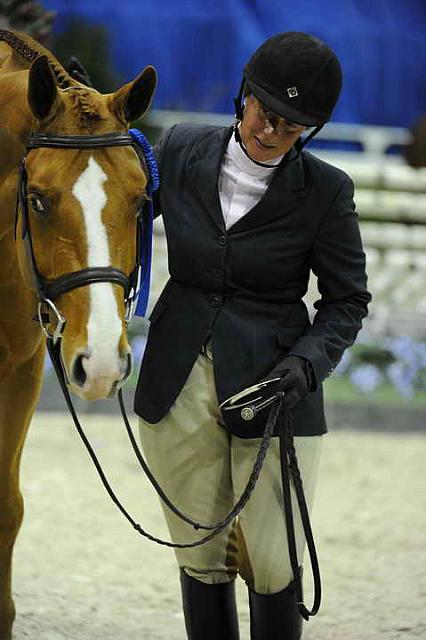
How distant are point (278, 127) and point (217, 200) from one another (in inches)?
9.3

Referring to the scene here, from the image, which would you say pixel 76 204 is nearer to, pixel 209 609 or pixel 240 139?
pixel 240 139

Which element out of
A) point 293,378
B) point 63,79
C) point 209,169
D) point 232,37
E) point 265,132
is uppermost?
point 63,79

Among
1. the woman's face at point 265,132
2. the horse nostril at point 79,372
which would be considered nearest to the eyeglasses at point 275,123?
the woman's face at point 265,132

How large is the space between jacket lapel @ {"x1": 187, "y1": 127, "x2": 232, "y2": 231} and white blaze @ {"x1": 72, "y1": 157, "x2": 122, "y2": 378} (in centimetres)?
35

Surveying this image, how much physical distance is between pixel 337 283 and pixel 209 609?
0.87 metres

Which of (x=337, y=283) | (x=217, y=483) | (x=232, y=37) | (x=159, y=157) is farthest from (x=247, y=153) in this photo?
(x=232, y=37)

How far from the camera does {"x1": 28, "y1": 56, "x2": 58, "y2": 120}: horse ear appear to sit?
2.49 metres

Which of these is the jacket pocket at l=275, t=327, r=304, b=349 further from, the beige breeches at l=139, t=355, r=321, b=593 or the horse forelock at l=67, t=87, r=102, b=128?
the horse forelock at l=67, t=87, r=102, b=128

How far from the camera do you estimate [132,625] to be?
3.95 m

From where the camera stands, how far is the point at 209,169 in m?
2.76

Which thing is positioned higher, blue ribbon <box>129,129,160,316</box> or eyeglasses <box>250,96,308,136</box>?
eyeglasses <box>250,96,308,136</box>

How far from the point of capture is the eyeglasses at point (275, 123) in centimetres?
264

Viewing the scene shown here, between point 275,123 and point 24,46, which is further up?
point 24,46

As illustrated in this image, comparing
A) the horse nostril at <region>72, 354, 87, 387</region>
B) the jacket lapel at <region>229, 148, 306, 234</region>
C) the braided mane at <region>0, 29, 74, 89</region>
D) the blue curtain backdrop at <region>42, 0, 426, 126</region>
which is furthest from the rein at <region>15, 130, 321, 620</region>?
the blue curtain backdrop at <region>42, 0, 426, 126</region>
